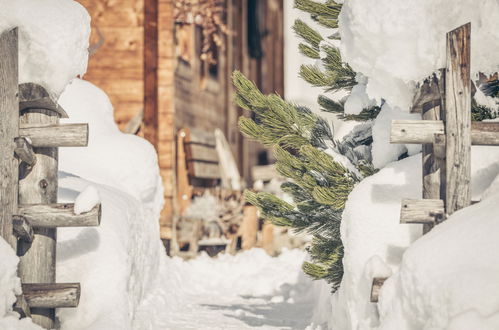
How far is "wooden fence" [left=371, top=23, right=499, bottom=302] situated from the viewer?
5.53 m

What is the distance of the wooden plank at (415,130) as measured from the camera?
18.5ft

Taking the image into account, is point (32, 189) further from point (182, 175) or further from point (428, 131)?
point (182, 175)

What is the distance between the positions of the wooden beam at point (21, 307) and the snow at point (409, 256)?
2.39 metres

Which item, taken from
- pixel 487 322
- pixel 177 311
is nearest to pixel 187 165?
pixel 177 311

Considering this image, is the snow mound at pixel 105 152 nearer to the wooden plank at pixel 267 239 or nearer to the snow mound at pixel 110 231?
the snow mound at pixel 110 231

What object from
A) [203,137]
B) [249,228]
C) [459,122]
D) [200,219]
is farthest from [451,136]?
[203,137]

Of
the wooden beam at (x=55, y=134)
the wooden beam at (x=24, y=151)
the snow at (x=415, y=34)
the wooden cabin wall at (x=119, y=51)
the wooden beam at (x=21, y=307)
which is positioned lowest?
the wooden beam at (x=21, y=307)

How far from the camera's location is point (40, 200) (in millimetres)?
6410

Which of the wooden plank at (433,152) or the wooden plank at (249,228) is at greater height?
the wooden plank at (433,152)

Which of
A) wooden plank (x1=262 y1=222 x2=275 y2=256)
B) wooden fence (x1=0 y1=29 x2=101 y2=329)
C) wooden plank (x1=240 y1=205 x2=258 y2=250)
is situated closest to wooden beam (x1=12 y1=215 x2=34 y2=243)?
wooden fence (x1=0 y1=29 x2=101 y2=329)

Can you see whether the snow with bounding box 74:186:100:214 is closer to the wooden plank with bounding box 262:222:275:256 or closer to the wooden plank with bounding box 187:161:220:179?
the wooden plank with bounding box 187:161:220:179

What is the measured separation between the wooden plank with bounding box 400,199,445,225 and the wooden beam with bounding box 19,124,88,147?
2.44m

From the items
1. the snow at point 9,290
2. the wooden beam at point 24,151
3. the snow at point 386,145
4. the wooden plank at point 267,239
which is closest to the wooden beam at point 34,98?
the wooden beam at point 24,151

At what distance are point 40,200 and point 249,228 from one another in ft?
29.9
